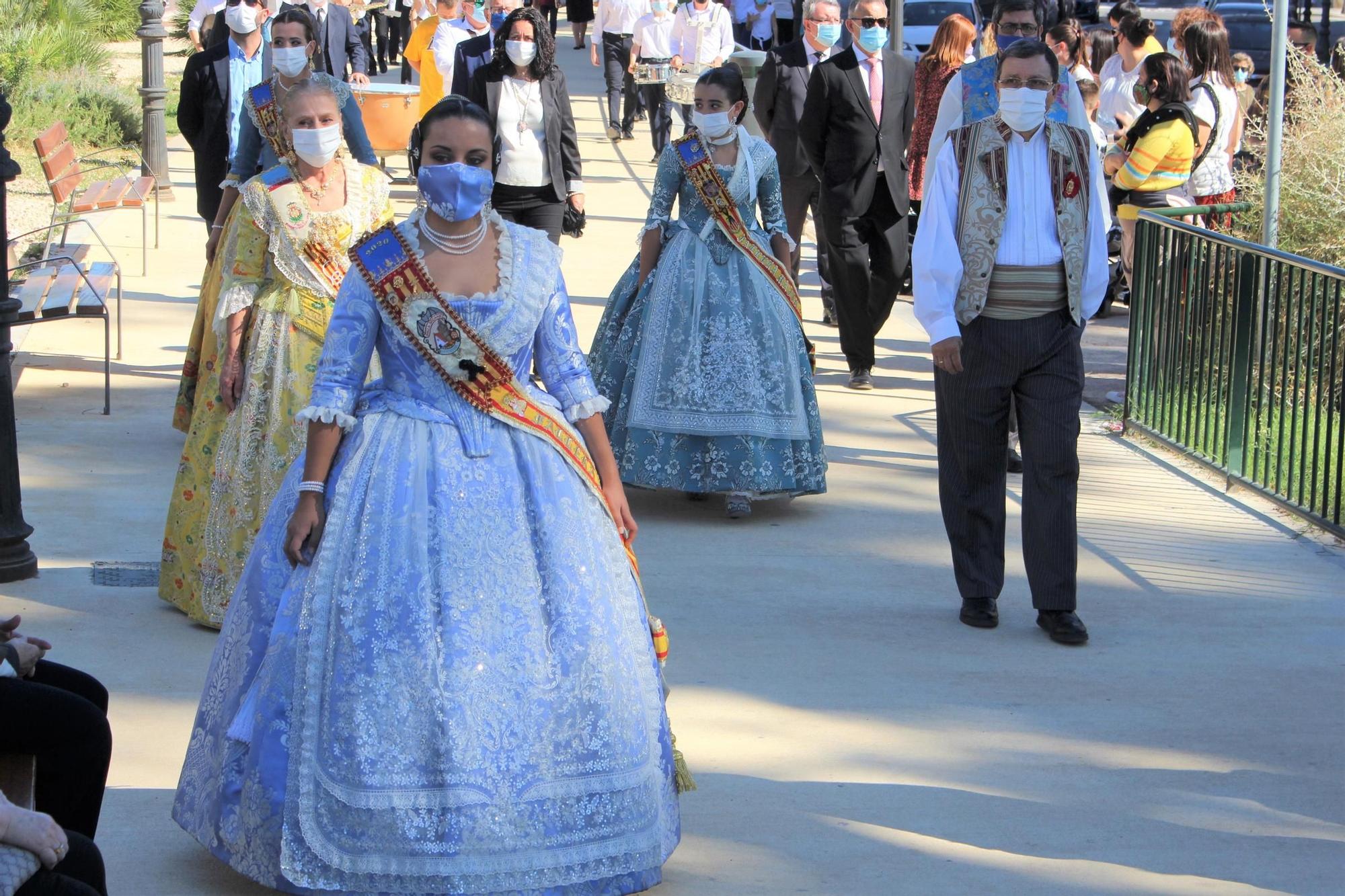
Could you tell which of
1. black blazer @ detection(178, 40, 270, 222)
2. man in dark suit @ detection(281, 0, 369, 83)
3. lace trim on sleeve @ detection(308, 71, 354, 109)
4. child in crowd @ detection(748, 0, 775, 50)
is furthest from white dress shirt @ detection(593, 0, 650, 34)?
lace trim on sleeve @ detection(308, 71, 354, 109)

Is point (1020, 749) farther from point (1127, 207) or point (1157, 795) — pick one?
point (1127, 207)

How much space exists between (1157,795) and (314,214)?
10.3ft

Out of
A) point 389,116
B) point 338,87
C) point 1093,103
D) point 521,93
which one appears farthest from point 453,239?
point 389,116

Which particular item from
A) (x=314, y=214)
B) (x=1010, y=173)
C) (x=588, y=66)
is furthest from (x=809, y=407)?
(x=588, y=66)

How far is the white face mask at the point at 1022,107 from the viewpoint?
5883mm

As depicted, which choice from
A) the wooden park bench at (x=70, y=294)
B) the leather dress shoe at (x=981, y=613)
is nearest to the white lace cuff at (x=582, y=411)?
the leather dress shoe at (x=981, y=613)

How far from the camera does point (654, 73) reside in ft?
59.1

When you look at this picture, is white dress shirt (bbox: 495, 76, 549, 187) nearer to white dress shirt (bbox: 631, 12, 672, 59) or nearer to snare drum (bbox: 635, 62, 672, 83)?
snare drum (bbox: 635, 62, 672, 83)

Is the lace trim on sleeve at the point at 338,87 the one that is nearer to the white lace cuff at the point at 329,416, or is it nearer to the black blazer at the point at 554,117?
the white lace cuff at the point at 329,416

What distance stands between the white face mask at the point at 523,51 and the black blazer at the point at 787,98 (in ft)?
7.86

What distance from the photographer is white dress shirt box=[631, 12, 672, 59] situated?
18375 mm

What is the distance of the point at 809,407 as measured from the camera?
7.64m

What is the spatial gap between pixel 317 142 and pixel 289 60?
1.27 m

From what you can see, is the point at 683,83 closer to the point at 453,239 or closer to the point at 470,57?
the point at 470,57
